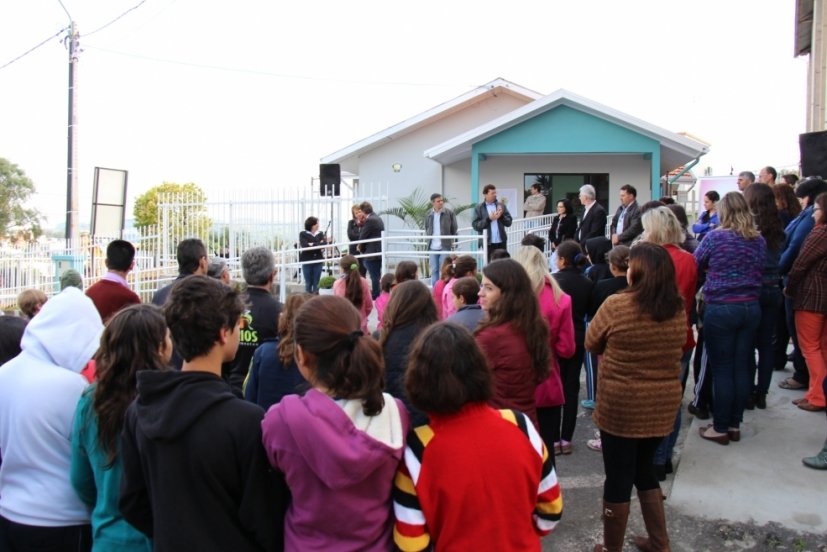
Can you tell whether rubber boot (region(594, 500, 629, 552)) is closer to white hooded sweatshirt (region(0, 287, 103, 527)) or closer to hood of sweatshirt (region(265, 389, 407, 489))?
hood of sweatshirt (region(265, 389, 407, 489))

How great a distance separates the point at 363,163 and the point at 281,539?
17.8 meters

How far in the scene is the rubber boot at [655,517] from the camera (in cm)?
369

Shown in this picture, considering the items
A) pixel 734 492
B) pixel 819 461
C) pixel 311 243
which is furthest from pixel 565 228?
pixel 734 492

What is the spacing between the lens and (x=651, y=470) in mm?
3684

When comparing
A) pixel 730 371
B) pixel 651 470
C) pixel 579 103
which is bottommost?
pixel 651 470

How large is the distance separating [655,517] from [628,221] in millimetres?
5134

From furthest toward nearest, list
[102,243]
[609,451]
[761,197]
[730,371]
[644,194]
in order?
[644,194] → [102,243] → [761,197] → [730,371] → [609,451]

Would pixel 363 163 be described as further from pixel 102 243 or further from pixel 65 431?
pixel 65 431

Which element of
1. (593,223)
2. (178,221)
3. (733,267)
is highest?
(178,221)

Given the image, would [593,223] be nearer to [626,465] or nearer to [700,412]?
[700,412]

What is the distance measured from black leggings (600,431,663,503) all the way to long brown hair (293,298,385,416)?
74.4 inches

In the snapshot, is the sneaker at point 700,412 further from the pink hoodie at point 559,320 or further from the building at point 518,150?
the building at point 518,150

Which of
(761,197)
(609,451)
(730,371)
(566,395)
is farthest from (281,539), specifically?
(761,197)

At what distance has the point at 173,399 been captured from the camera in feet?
7.06
